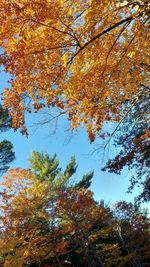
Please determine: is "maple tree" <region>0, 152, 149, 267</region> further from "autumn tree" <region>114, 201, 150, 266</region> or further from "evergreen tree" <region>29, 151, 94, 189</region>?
"evergreen tree" <region>29, 151, 94, 189</region>

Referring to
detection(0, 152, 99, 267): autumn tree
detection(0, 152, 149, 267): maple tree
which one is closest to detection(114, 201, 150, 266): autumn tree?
detection(0, 152, 149, 267): maple tree

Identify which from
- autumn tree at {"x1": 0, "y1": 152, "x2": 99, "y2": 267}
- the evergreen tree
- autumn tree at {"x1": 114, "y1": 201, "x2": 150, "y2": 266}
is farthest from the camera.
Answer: the evergreen tree

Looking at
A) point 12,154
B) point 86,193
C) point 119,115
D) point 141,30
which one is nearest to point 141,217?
point 86,193

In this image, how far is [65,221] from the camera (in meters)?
23.8

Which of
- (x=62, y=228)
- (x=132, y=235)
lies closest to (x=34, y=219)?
(x=62, y=228)

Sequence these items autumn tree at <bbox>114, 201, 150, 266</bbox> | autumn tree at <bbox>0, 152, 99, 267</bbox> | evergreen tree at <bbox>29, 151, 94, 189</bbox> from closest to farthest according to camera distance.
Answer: autumn tree at <bbox>0, 152, 99, 267</bbox> → autumn tree at <bbox>114, 201, 150, 266</bbox> → evergreen tree at <bbox>29, 151, 94, 189</bbox>

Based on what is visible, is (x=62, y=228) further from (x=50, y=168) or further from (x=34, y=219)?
(x=50, y=168)

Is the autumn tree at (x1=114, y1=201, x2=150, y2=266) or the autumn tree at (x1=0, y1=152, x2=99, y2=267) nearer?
the autumn tree at (x1=0, y1=152, x2=99, y2=267)

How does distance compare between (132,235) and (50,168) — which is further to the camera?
(50,168)

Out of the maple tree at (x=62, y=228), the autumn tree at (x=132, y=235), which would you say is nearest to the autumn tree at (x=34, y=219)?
the maple tree at (x=62, y=228)

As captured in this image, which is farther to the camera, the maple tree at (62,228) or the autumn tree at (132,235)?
the autumn tree at (132,235)

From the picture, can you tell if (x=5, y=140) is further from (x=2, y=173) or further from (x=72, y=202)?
(x=72, y=202)

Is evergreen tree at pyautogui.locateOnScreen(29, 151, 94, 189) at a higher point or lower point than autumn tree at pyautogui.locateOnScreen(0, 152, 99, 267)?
higher

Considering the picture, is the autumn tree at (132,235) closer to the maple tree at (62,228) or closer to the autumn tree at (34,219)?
the maple tree at (62,228)
